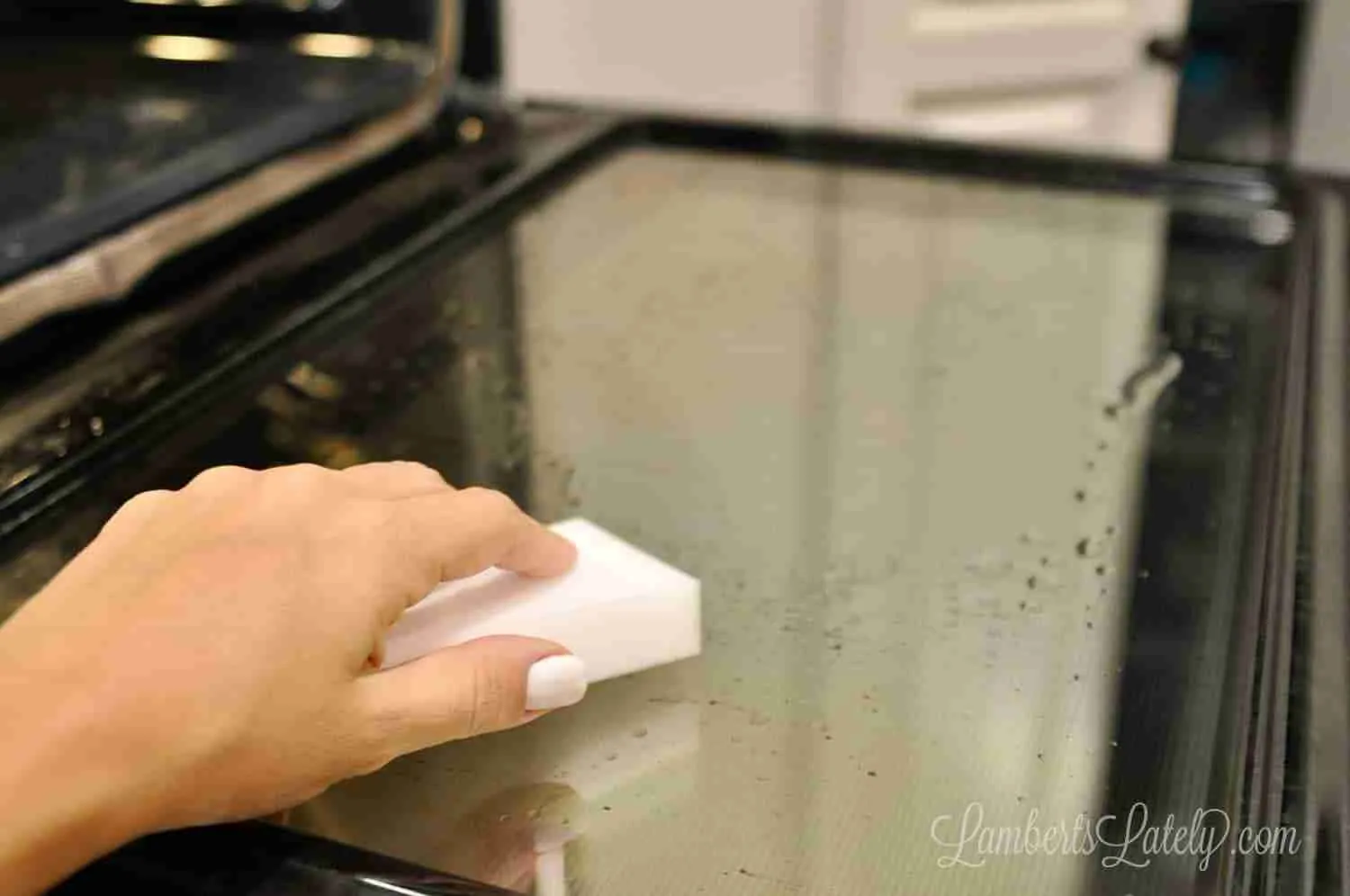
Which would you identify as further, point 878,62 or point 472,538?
point 878,62

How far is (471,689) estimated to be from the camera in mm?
435

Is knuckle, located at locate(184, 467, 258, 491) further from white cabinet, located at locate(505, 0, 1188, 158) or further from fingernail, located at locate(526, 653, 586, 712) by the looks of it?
white cabinet, located at locate(505, 0, 1188, 158)

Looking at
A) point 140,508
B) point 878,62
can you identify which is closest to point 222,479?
point 140,508

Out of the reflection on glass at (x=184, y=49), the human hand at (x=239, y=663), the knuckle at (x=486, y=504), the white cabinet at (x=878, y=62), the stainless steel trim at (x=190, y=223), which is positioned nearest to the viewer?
the human hand at (x=239, y=663)

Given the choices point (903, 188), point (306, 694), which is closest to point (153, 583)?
point (306, 694)

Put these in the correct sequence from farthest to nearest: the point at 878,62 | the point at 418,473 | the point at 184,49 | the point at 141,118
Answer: the point at 878,62, the point at 184,49, the point at 141,118, the point at 418,473

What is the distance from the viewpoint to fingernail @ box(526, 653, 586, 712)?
1.47 ft

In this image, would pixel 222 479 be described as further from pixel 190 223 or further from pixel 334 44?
pixel 334 44

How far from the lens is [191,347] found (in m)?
0.70

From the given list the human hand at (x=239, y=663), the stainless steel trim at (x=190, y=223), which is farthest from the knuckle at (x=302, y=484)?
the stainless steel trim at (x=190, y=223)

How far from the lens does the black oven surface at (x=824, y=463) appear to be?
447mm

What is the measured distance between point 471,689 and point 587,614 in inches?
2.6

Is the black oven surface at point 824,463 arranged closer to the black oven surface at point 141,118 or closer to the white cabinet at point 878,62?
the black oven surface at point 141,118

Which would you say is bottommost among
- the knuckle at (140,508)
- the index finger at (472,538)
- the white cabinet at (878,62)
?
the index finger at (472,538)
